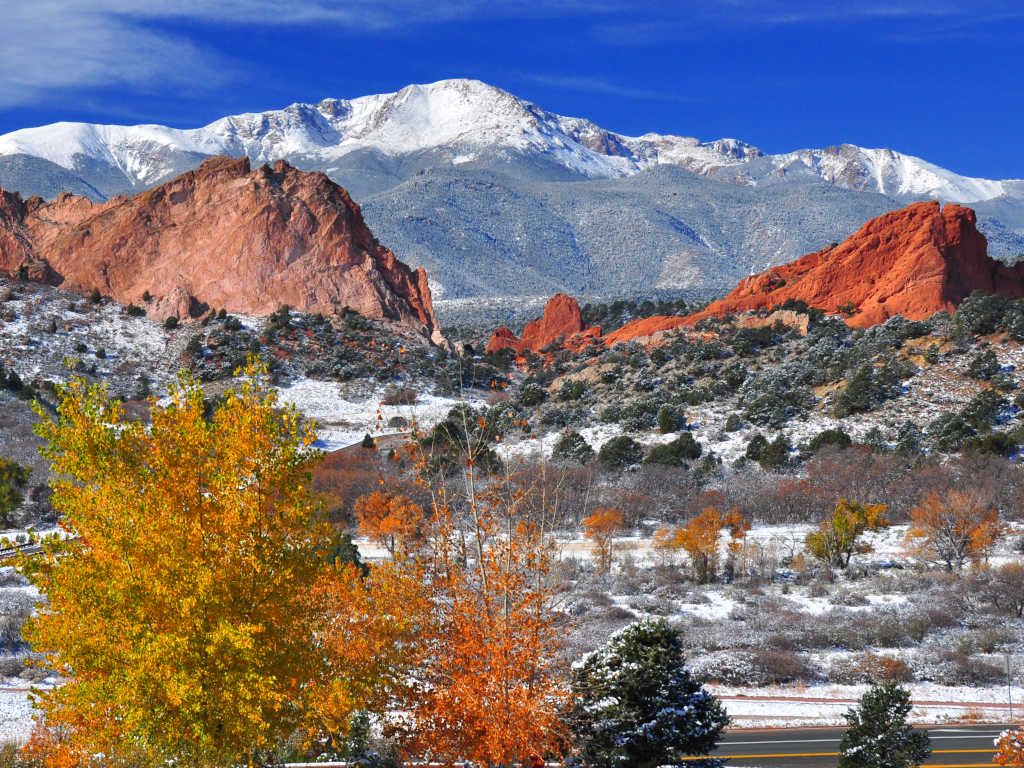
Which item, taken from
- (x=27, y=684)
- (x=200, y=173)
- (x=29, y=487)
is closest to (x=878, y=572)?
(x=27, y=684)

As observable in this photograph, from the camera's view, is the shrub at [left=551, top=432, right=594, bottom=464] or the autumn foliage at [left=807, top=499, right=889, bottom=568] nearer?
the autumn foliage at [left=807, top=499, right=889, bottom=568]

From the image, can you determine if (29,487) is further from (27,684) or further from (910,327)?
(910,327)

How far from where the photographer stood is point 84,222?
82938 millimetres

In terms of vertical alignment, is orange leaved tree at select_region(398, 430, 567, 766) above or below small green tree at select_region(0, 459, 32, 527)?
below

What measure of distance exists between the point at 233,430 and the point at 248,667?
2.71m

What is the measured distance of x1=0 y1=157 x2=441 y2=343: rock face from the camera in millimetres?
79000

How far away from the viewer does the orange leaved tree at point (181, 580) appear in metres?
8.77

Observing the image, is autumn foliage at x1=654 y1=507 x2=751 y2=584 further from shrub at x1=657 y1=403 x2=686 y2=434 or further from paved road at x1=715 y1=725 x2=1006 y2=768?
shrub at x1=657 y1=403 x2=686 y2=434

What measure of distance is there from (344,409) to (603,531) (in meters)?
33.8

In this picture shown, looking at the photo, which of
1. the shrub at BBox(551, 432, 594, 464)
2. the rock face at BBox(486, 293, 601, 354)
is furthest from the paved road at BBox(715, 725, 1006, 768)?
the rock face at BBox(486, 293, 601, 354)

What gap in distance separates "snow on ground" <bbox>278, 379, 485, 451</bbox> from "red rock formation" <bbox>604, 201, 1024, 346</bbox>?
24.7 meters

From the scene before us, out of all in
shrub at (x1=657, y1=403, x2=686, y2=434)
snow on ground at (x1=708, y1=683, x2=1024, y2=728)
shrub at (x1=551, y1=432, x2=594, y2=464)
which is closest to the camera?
snow on ground at (x1=708, y1=683, x2=1024, y2=728)

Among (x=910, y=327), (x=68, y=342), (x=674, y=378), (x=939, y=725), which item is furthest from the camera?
(x=68, y=342)

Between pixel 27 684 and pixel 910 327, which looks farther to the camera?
pixel 910 327
